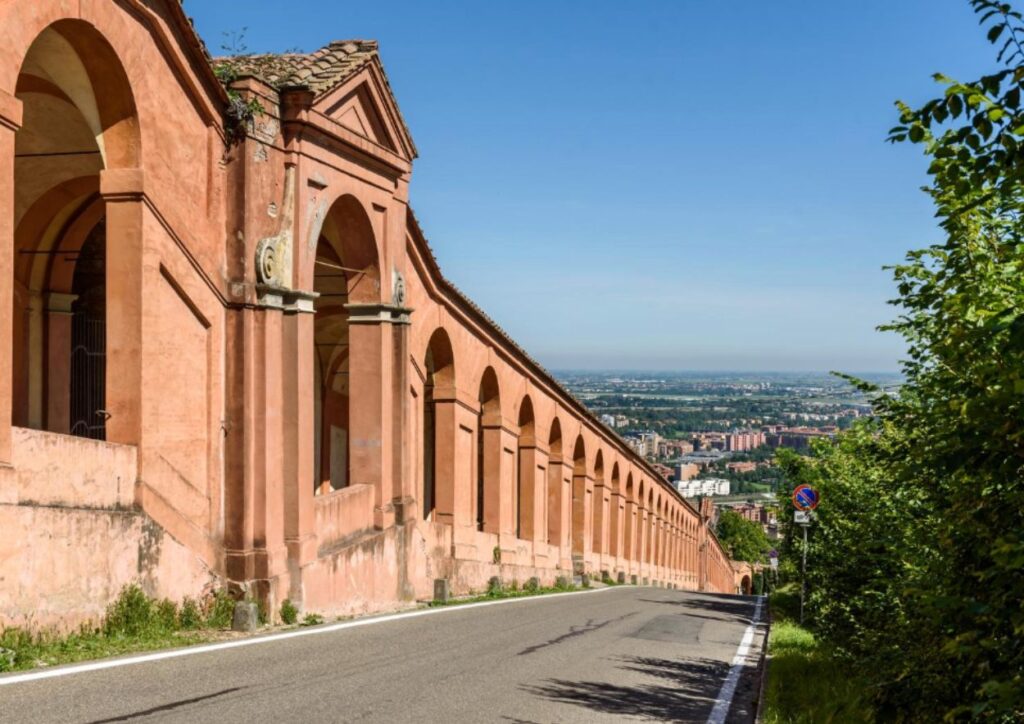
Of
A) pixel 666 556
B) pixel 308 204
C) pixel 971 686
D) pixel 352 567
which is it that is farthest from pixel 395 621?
pixel 666 556

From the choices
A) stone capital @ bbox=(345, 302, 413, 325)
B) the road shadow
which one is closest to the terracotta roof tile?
stone capital @ bbox=(345, 302, 413, 325)

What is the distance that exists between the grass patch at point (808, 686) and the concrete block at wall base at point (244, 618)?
513 cm

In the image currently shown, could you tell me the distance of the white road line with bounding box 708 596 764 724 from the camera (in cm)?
880

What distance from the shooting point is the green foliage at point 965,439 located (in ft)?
15.0

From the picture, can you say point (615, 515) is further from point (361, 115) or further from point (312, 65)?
point (312, 65)

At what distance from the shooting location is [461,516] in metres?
22.1

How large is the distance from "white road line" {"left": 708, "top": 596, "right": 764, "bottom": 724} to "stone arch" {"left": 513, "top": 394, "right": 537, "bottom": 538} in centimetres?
1359

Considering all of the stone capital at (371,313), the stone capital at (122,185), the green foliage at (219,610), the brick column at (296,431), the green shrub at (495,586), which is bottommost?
the green shrub at (495,586)

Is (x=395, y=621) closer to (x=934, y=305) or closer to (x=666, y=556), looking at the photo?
(x=934, y=305)

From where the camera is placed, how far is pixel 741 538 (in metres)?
128

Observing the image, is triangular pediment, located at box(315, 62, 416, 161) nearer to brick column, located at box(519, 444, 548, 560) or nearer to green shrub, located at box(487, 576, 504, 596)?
green shrub, located at box(487, 576, 504, 596)

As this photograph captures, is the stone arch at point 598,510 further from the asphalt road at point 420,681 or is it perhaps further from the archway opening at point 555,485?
the asphalt road at point 420,681

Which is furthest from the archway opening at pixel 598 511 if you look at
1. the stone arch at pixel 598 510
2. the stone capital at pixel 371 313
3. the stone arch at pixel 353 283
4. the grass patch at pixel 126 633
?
the grass patch at pixel 126 633

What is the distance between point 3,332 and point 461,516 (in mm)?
13710
